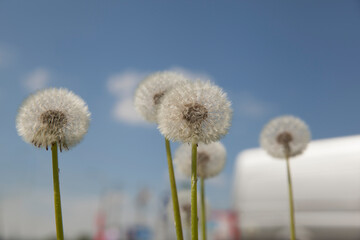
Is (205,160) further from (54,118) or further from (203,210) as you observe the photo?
(54,118)

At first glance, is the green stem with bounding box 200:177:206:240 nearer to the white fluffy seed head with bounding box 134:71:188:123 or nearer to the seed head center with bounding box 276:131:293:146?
the white fluffy seed head with bounding box 134:71:188:123

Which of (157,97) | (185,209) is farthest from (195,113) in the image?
(185,209)

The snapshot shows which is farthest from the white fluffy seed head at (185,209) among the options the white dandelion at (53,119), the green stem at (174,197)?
the white dandelion at (53,119)

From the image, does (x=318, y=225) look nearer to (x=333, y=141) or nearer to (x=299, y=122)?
(x=333, y=141)

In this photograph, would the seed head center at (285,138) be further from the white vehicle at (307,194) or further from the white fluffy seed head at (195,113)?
the white vehicle at (307,194)

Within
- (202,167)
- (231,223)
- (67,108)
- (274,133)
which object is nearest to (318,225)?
(231,223)
